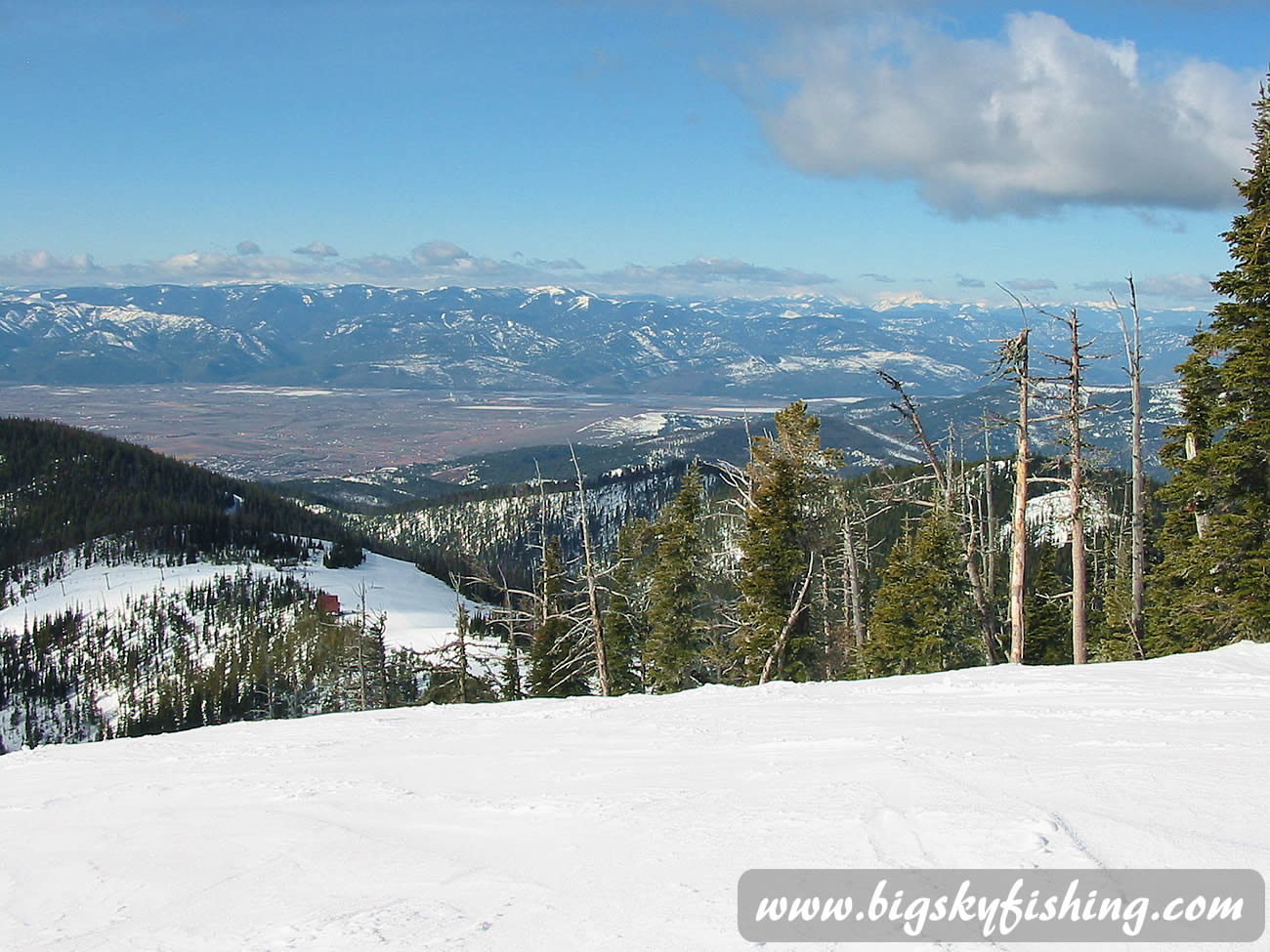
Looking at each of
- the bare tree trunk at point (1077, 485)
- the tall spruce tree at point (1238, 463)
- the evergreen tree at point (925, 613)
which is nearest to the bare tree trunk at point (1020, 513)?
the bare tree trunk at point (1077, 485)

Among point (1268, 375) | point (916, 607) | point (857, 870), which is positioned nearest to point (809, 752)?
point (857, 870)

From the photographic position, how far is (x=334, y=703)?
265ft

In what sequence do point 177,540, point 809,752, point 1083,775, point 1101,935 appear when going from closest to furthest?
point 1101,935
point 1083,775
point 809,752
point 177,540

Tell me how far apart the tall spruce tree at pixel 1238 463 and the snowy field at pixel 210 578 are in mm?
108246

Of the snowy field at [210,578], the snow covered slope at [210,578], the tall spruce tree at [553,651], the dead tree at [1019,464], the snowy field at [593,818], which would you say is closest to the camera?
the snowy field at [593,818]

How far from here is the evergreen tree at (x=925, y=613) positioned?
88.8 ft

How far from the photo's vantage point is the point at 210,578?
136 metres

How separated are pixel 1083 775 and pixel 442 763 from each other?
601cm

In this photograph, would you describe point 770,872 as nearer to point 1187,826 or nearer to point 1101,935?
point 1101,935

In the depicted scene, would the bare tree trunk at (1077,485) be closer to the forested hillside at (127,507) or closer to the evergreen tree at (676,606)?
the evergreen tree at (676,606)

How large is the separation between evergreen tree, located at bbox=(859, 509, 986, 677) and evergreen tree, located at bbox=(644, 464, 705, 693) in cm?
624

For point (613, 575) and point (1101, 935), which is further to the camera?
point (613, 575)

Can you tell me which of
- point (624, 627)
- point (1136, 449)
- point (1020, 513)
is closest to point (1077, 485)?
point (1020, 513)

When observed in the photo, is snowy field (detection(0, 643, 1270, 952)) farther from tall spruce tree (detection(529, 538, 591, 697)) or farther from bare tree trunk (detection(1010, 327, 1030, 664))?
tall spruce tree (detection(529, 538, 591, 697))
